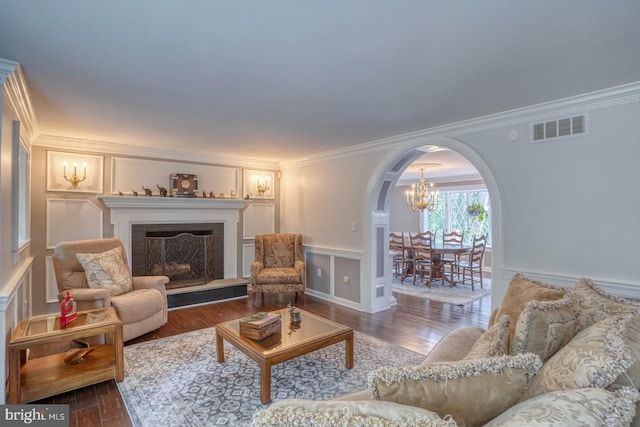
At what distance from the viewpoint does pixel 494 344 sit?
1.29m

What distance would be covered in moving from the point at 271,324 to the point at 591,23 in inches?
108

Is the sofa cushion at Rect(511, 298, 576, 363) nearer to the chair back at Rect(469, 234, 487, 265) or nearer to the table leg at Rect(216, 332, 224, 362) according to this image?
the table leg at Rect(216, 332, 224, 362)

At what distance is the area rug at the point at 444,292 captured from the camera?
16.8ft

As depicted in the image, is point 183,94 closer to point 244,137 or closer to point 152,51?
point 152,51

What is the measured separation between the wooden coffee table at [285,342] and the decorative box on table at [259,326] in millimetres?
36

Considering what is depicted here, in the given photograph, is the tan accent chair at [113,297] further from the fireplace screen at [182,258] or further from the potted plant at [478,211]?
the potted plant at [478,211]

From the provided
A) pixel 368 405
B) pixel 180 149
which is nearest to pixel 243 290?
pixel 180 149

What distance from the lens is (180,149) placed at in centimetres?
486

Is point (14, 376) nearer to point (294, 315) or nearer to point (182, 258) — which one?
point (294, 315)

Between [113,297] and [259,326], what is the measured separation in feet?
6.10

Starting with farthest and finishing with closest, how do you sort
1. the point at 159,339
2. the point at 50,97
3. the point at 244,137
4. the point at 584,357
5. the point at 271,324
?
the point at 244,137 → the point at 159,339 → the point at 50,97 → the point at 271,324 → the point at 584,357

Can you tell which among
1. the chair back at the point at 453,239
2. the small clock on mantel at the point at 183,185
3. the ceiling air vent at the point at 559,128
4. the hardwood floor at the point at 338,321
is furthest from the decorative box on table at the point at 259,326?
the chair back at the point at 453,239

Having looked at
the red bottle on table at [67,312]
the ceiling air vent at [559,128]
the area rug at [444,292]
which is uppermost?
the ceiling air vent at [559,128]

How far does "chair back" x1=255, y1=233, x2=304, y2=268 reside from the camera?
521 centimetres
